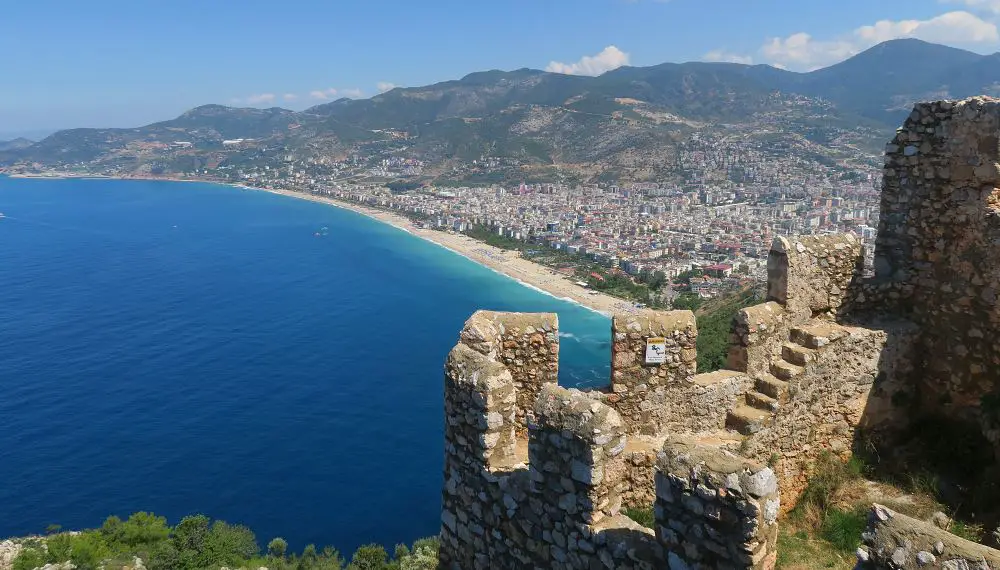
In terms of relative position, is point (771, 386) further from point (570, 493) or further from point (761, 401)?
point (570, 493)

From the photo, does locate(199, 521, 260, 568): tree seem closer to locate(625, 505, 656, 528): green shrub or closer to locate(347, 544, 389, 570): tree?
locate(347, 544, 389, 570): tree

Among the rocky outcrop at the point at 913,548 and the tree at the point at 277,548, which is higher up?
the rocky outcrop at the point at 913,548

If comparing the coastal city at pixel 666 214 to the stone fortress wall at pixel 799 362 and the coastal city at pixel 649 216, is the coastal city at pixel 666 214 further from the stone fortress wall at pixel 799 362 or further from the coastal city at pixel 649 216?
the stone fortress wall at pixel 799 362

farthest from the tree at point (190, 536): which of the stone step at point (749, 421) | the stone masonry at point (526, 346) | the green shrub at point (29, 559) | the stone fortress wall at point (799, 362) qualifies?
the stone step at point (749, 421)

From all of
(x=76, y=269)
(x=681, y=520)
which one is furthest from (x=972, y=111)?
(x=76, y=269)

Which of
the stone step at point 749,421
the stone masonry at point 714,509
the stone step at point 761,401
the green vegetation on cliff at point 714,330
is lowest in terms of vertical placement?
the green vegetation on cliff at point 714,330

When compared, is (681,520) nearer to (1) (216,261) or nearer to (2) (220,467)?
(2) (220,467)

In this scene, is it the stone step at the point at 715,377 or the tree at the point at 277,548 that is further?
the tree at the point at 277,548
